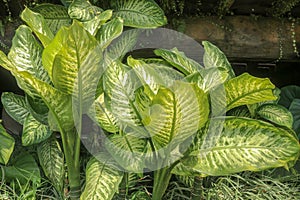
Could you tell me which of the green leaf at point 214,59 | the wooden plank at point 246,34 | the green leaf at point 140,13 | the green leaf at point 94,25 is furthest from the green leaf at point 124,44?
the wooden plank at point 246,34

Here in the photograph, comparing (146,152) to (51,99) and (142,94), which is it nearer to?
(142,94)

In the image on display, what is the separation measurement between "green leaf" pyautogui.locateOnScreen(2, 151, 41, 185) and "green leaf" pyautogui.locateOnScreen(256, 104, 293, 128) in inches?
30.1

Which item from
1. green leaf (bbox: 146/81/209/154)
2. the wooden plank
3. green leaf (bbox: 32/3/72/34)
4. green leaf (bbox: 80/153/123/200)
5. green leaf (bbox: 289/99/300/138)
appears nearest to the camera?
green leaf (bbox: 146/81/209/154)

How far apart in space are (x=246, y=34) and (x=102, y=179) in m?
0.93

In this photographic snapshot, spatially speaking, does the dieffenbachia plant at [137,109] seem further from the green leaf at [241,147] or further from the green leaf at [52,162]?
the green leaf at [52,162]

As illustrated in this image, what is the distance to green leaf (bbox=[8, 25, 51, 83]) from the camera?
1274mm

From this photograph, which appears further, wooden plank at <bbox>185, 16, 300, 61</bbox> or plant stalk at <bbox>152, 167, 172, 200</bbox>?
wooden plank at <bbox>185, 16, 300, 61</bbox>

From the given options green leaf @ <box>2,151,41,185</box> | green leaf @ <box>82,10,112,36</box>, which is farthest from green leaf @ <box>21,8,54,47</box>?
green leaf @ <box>2,151,41,185</box>

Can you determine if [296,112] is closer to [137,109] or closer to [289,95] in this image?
[289,95]

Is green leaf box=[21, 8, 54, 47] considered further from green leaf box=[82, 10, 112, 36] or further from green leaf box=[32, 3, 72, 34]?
green leaf box=[32, 3, 72, 34]

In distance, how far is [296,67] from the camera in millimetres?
2148

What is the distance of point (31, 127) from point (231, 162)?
2.11 feet

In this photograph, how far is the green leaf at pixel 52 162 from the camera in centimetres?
141

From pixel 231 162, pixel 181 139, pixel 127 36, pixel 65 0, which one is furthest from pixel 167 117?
pixel 65 0
